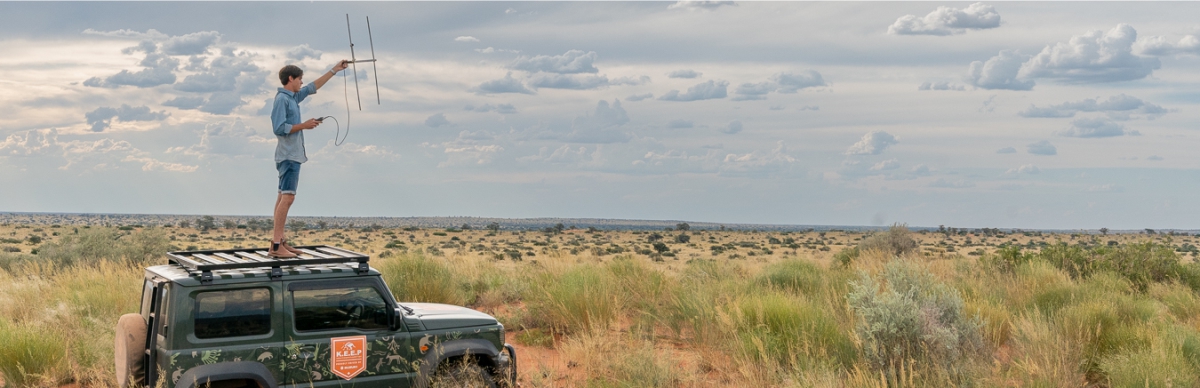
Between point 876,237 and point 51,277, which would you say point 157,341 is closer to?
point 51,277

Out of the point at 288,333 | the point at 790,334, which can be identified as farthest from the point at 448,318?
the point at 790,334

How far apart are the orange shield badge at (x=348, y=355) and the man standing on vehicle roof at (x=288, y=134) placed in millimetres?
1739

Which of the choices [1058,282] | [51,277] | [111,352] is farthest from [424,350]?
[51,277]

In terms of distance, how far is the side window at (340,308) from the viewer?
7.77 metres

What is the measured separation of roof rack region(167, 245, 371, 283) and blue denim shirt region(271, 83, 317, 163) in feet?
3.58

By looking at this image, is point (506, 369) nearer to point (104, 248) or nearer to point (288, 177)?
point (288, 177)

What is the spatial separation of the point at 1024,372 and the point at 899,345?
4.31ft

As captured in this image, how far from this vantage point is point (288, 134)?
9.52 m

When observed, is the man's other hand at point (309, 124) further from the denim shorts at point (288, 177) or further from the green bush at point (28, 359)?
the green bush at point (28, 359)

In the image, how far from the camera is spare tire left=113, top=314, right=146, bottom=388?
24.5 ft

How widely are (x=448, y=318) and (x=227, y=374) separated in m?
2.10

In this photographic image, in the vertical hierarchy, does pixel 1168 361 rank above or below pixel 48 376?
below

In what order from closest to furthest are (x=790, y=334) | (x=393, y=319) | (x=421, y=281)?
(x=393, y=319), (x=790, y=334), (x=421, y=281)

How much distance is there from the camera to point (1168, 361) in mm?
9039
